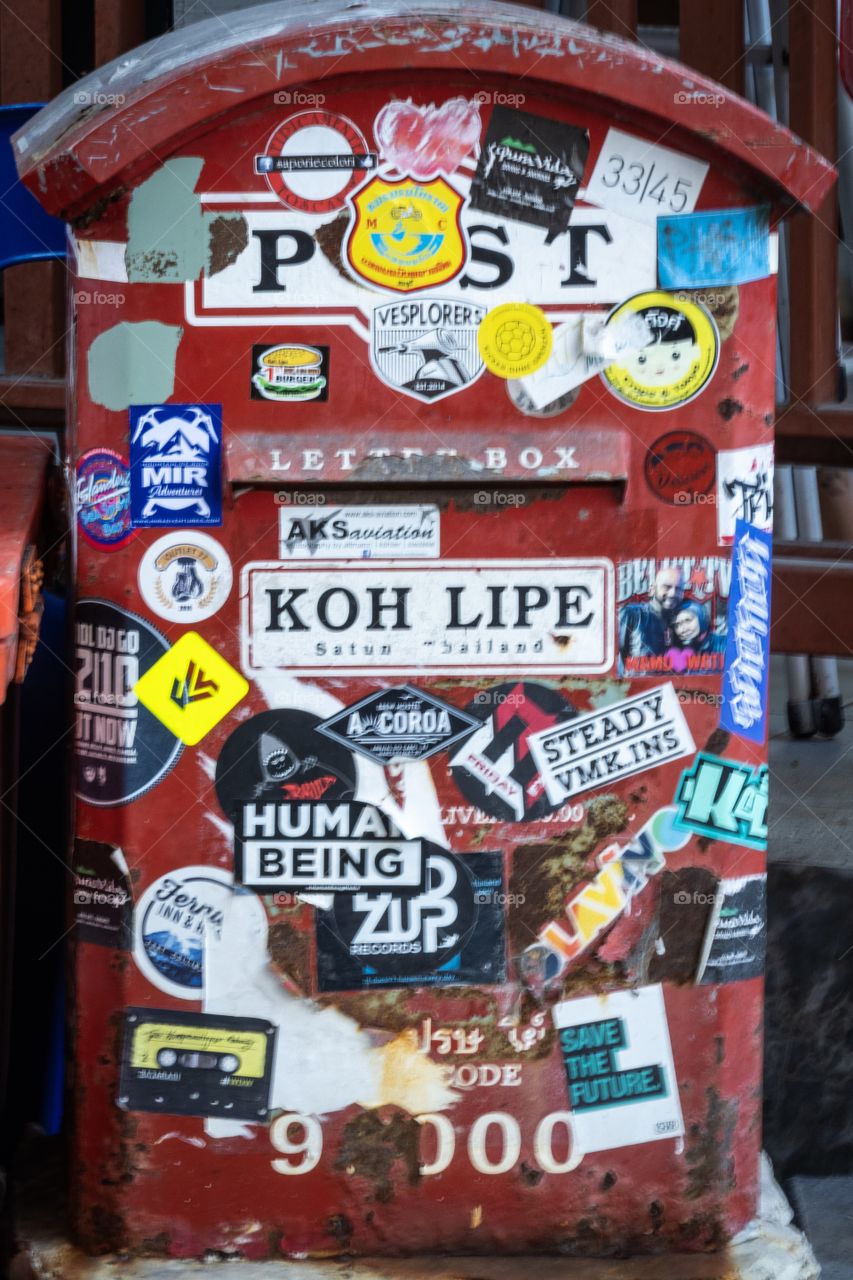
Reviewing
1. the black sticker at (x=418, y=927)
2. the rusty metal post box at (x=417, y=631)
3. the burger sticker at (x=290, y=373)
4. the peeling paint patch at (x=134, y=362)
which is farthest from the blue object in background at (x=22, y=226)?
the black sticker at (x=418, y=927)

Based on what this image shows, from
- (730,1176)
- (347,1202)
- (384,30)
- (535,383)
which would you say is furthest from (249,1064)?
(384,30)

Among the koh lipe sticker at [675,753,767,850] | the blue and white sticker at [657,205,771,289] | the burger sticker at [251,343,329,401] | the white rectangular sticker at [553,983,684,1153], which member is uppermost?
the blue and white sticker at [657,205,771,289]

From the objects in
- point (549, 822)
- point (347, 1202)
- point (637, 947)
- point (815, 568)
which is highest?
point (815, 568)

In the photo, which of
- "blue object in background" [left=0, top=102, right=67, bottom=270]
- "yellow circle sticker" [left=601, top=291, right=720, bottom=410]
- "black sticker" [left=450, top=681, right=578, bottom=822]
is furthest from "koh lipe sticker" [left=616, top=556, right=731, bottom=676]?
"blue object in background" [left=0, top=102, right=67, bottom=270]

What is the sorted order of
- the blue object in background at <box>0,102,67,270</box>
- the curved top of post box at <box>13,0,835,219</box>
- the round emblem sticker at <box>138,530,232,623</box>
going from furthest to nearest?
the blue object in background at <box>0,102,67,270</box> < the round emblem sticker at <box>138,530,232,623</box> < the curved top of post box at <box>13,0,835,219</box>

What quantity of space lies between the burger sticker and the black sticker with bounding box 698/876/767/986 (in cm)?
88

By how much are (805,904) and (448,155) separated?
63.0 inches

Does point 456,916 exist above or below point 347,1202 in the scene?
above

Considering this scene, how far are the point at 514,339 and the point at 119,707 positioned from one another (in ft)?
2.36

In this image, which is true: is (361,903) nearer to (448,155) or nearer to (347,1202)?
(347,1202)

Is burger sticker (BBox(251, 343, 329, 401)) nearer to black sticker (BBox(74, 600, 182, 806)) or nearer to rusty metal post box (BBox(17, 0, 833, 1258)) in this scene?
rusty metal post box (BBox(17, 0, 833, 1258))

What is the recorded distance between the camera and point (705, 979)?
1952 mm

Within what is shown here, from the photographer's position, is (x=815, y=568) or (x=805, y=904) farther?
(x=815, y=568)

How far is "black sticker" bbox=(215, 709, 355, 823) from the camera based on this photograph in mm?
1883
